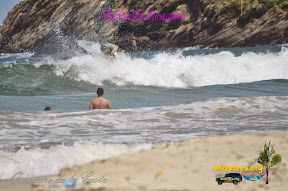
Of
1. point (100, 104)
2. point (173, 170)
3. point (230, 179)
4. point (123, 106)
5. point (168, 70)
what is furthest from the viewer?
point (168, 70)

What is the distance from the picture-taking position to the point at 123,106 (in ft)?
32.8

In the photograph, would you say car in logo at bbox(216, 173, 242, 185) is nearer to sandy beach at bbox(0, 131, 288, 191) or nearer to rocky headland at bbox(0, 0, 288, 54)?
sandy beach at bbox(0, 131, 288, 191)

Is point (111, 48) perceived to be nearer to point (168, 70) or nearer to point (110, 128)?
point (168, 70)

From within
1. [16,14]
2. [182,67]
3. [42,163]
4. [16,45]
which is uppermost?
[16,14]

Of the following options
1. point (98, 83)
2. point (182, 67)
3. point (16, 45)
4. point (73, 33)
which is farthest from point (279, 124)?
point (16, 45)

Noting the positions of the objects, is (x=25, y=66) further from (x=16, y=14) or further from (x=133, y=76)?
(x=16, y=14)

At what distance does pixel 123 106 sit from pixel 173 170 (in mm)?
6361

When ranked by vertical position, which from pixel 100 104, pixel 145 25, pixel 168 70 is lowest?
pixel 100 104

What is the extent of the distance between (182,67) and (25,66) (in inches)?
262

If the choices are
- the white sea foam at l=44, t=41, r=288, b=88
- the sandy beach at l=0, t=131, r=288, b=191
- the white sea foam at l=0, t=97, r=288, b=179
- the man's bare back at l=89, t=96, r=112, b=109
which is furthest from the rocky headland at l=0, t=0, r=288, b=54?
the sandy beach at l=0, t=131, r=288, b=191

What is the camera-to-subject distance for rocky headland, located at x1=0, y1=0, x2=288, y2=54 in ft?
207

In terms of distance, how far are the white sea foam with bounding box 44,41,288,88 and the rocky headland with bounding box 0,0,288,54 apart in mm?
42031

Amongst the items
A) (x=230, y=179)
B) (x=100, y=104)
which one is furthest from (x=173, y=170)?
(x=100, y=104)

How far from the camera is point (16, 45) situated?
8512 cm
